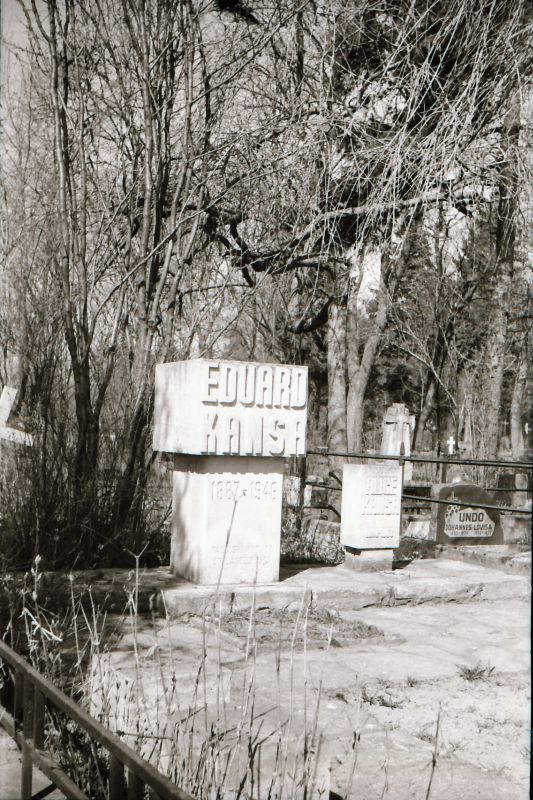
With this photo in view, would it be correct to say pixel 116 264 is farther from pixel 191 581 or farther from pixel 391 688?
pixel 391 688

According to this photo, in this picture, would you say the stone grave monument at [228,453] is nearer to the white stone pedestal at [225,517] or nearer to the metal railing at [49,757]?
the white stone pedestal at [225,517]

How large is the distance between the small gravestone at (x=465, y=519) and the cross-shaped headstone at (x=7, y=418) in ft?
16.7

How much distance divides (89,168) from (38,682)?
650 centimetres

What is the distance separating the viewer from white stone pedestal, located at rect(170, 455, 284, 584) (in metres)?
5.89

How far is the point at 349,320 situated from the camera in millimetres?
13648

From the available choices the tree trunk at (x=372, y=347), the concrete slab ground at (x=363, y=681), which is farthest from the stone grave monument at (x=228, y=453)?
the tree trunk at (x=372, y=347)

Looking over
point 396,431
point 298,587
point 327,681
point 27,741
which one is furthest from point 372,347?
point 27,741

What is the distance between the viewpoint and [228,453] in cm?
591

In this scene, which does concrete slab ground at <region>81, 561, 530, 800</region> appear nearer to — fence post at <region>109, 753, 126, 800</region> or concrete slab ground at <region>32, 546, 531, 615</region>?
concrete slab ground at <region>32, 546, 531, 615</region>

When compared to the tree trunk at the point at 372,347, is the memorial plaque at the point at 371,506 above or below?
below

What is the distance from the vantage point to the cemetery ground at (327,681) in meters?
2.43

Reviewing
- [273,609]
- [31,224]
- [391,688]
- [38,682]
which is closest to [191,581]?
[273,609]

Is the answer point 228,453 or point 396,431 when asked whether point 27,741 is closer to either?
point 228,453

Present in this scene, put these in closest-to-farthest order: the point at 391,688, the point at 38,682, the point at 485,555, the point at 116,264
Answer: the point at 38,682, the point at 391,688, the point at 116,264, the point at 485,555
